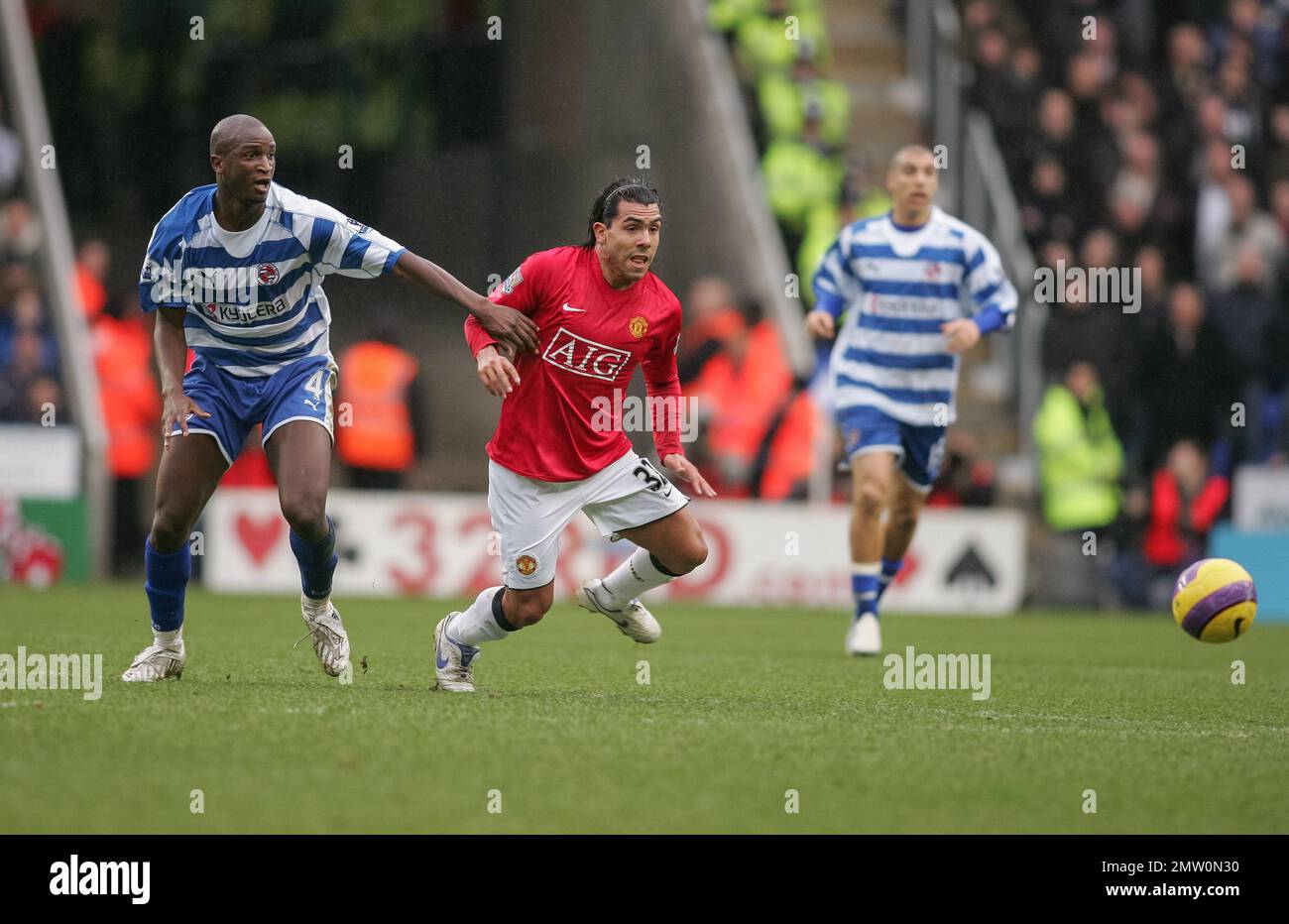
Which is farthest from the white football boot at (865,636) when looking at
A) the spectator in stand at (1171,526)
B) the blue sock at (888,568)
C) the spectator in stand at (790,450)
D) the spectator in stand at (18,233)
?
the spectator in stand at (18,233)

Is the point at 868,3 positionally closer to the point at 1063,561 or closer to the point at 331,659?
the point at 1063,561

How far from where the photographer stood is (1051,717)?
757 centimetres

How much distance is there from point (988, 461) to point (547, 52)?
5991mm

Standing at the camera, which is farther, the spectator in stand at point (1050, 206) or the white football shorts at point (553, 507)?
the spectator in stand at point (1050, 206)

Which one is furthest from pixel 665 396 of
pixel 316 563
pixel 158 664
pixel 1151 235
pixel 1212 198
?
pixel 1212 198

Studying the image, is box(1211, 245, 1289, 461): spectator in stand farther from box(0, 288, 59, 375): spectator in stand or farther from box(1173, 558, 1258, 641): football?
box(0, 288, 59, 375): spectator in stand

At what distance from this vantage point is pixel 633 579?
7895 mm

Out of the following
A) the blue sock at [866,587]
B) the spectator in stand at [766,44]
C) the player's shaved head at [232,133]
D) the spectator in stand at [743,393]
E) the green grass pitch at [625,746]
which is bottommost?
the green grass pitch at [625,746]

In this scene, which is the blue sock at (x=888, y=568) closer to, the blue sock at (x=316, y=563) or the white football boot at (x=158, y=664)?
the blue sock at (x=316, y=563)

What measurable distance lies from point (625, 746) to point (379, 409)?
423 inches

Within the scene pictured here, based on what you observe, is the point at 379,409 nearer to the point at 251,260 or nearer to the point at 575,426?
the point at 251,260

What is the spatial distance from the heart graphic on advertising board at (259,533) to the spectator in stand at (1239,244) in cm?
857

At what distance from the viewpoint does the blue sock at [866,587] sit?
10.4 meters

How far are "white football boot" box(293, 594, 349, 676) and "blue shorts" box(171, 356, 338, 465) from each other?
73cm
